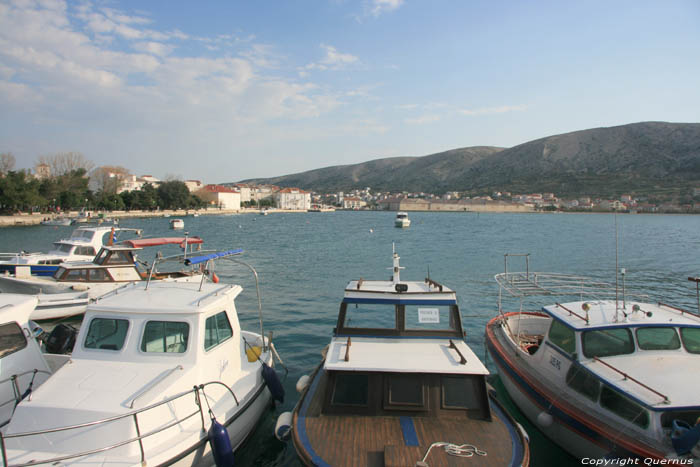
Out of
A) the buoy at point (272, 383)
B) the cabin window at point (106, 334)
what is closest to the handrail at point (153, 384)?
the cabin window at point (106, 334)

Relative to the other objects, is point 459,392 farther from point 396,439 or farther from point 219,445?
point 219,445

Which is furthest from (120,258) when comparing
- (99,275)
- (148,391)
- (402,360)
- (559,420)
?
(559,420)

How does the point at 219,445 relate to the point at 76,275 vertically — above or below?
below

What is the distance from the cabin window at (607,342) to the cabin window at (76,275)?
62.2 feet

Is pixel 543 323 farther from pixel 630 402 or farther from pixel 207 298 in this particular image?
pixel 207 298

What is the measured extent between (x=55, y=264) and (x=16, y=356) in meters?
16.7

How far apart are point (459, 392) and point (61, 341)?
9.73 meters

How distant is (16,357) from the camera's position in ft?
23.1

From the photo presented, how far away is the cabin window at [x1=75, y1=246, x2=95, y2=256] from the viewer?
2178 cm

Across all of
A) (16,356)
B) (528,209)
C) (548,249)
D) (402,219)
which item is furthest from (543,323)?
(528,209)

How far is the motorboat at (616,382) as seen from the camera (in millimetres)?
6004

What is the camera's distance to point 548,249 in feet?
149

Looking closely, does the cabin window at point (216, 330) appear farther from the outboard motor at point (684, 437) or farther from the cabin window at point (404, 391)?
the outboard motor at point (684, 437)

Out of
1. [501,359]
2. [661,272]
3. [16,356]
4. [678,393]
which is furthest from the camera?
[661,272]
